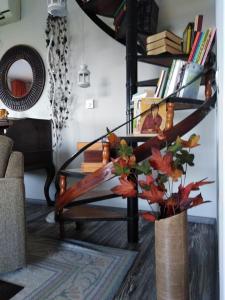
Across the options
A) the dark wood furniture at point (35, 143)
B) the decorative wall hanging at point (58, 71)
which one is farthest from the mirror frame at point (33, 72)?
the dark wood furniture at point (35, 143)

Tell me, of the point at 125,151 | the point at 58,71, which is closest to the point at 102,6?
the point at 58,71

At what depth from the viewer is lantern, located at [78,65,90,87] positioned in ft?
8.56

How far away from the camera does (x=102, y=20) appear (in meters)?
2.57

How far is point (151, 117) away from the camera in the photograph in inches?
63.4

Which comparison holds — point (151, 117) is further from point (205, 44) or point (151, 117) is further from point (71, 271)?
point (71, 271)

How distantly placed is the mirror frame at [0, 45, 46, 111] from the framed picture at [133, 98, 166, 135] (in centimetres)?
182

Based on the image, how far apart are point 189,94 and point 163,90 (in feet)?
0.64

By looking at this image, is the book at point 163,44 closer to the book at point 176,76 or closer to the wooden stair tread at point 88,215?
the book at point 176,76

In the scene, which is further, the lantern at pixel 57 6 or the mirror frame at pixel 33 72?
the mirror frame at pixel 33 72

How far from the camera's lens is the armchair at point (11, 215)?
4.54 feet

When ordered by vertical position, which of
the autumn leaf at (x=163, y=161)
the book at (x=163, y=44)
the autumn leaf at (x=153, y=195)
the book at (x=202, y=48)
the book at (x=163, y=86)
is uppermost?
the book at (x=163, y=44)

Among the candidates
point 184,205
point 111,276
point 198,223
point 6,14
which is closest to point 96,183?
point 111,276

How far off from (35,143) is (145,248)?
62.7 inches

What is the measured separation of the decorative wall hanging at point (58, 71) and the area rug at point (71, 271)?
1520 mm
